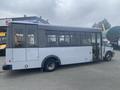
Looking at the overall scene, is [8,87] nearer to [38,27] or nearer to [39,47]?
[39,47]

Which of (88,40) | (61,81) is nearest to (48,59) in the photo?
(61,81)

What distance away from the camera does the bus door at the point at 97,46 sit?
1362cm

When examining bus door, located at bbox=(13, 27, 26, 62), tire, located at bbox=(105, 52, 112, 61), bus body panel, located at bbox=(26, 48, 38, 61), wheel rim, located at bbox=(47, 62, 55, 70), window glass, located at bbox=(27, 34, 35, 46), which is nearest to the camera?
bus door, located at bbox=(13, 27, 26, 62)

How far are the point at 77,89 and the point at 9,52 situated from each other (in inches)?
166

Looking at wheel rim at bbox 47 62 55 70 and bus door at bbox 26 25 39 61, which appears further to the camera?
wheel rim at bbox 47 62 55 70

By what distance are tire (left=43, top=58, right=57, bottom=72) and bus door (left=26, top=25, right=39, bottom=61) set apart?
0.85m

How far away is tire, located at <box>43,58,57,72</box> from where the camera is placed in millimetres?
10953

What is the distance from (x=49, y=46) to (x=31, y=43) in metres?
1.26

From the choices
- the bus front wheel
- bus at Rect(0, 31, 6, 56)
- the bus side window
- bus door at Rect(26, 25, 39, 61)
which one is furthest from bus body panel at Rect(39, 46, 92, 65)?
bus at Rect(0, 31, 6, 56)

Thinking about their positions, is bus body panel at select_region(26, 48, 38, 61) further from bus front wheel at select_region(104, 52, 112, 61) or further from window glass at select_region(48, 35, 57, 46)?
bus front wheel at select_region(104, 52, 112, 61)

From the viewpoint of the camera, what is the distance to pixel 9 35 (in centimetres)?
973

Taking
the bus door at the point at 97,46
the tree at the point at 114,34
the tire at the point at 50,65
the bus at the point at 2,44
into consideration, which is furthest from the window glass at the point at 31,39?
the tree at the point at 114,34

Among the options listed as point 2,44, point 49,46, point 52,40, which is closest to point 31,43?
point 49,46

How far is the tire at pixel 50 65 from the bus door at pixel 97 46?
3681 millimetres
